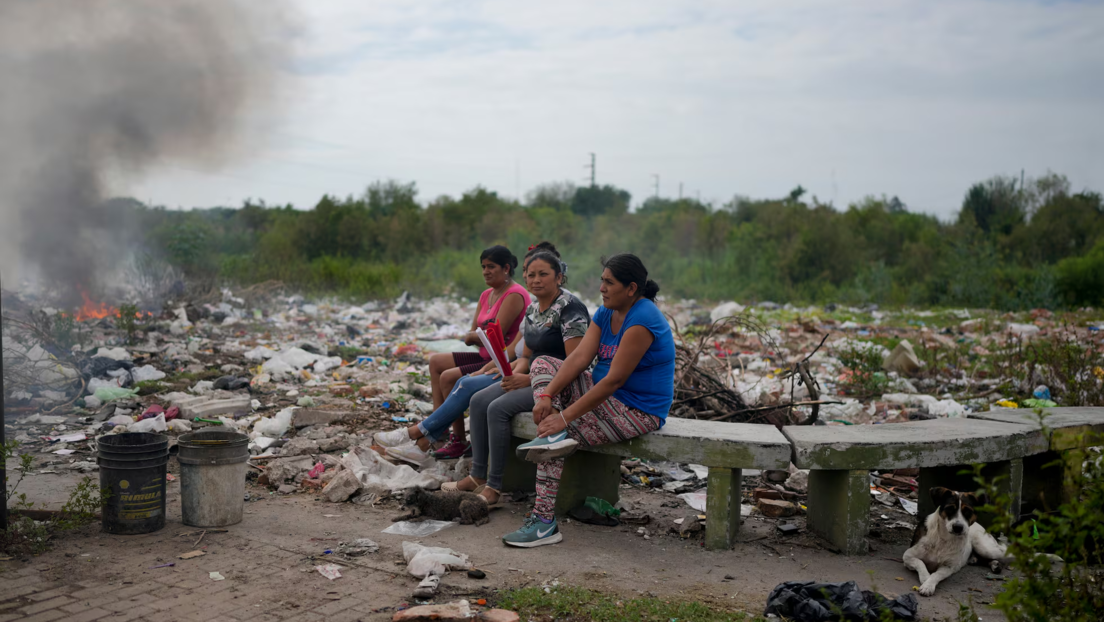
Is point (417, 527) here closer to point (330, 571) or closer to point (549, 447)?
point (330, 571)

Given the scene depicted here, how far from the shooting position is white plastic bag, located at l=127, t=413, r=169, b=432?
22.5 feet

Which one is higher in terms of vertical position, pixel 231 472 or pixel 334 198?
pixel 334 198

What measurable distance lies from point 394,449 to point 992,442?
4049mm

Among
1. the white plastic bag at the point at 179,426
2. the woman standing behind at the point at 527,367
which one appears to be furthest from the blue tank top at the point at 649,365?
the white plastic bag at the point at 179,426

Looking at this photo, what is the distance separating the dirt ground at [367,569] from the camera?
364cm

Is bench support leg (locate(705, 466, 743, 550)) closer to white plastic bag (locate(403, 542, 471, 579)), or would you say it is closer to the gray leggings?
the gray leggings

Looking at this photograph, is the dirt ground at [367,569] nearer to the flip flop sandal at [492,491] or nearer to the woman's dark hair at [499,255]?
the flip flop sandal at [492,491]

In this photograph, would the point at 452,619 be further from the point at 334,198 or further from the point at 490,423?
the point at 334,198

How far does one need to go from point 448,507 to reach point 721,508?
1.70 m

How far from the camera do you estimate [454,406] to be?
5660mm

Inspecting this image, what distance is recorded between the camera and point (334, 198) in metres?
29.2

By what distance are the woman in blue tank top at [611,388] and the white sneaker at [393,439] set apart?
1692 millimetres

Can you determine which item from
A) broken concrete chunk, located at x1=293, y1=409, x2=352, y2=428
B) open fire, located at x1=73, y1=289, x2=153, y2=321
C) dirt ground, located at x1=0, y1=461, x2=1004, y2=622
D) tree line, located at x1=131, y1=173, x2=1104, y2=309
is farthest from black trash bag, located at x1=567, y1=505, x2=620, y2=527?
tree line, located at x1=131, y1=173, x2=1104, y2=309

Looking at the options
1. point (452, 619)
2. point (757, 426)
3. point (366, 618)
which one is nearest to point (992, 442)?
point (757, 426)
